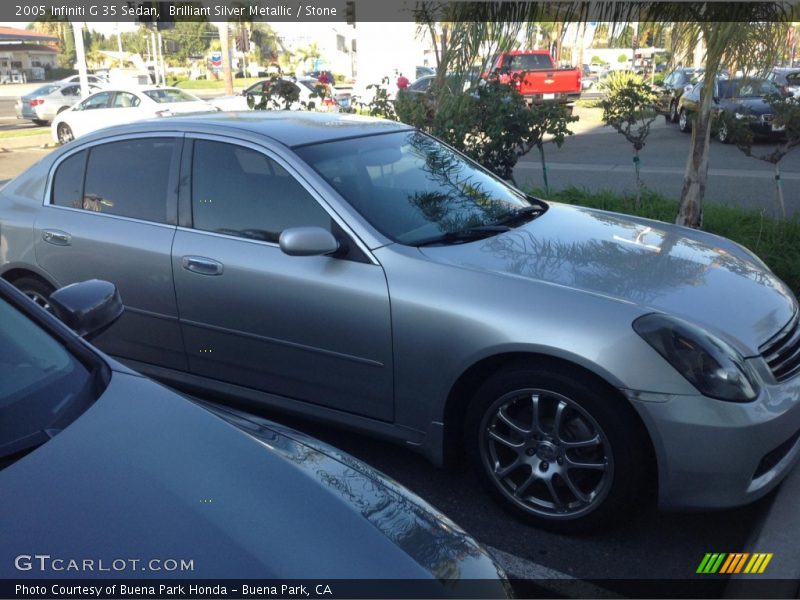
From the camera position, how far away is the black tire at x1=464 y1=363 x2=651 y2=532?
3191 mm

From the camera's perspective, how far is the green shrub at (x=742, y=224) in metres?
6.48

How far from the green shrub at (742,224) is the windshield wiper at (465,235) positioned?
130 inches

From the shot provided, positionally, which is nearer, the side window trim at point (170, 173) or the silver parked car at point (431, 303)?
the silver parked car at point (431, 303)

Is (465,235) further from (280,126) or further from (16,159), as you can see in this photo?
(16,159)

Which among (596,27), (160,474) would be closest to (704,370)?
(160,474)

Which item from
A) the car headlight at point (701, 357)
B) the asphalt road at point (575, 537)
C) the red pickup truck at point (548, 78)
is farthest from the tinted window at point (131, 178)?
the red pickup truck at point (548, 78)

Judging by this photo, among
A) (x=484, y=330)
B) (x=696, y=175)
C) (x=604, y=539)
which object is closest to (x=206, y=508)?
(x=484, y=330)

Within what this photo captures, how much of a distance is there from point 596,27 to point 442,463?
4671 millimetres

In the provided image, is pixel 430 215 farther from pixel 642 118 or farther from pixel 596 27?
pixel 642 118

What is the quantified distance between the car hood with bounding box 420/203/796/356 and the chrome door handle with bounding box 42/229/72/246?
2.31 m

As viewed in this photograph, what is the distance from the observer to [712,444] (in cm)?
303

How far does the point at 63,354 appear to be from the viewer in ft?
8.18

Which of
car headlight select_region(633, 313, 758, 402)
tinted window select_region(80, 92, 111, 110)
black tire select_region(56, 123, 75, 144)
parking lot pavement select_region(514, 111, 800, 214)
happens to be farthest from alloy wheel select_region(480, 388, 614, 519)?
black tire select_region(56, 123, 75, 144)

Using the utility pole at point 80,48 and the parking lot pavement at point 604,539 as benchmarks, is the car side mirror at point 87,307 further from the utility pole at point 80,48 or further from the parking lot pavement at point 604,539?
the utility pole at point 80,48
